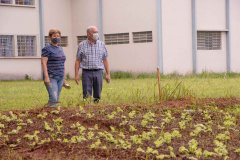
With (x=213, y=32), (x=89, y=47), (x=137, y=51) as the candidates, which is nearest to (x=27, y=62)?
(x=137, y=51)

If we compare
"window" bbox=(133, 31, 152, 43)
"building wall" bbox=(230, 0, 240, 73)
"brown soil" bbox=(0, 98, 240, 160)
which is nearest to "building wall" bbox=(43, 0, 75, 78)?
"window" bbox=(133, 31, 152, 43)

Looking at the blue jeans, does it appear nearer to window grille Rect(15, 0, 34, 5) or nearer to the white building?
the white building

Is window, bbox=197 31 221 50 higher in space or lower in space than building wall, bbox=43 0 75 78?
lower

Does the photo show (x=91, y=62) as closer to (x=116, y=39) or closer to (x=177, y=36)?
(x=177, y=36)

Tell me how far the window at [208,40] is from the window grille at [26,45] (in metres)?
8.46

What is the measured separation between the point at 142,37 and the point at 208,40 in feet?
12.3

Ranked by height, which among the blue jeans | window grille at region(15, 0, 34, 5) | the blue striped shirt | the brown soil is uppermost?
window grille at region(15, 0, 34, 5)

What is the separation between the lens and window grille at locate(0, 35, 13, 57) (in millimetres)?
25406

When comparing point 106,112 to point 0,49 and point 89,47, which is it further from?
point 0,49

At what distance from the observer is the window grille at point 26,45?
85.4ft

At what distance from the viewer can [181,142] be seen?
6395 mm

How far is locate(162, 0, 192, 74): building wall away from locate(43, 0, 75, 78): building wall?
5563 mm

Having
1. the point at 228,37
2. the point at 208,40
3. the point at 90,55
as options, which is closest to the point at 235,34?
the point at 228,37

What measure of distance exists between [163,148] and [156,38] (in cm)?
1930
